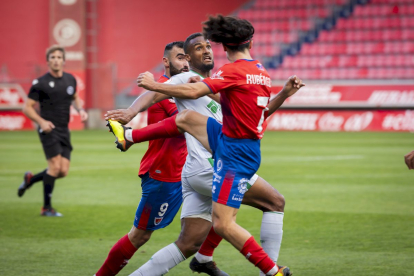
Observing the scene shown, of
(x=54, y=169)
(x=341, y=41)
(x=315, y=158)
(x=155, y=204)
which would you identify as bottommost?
(x=315, y=158)

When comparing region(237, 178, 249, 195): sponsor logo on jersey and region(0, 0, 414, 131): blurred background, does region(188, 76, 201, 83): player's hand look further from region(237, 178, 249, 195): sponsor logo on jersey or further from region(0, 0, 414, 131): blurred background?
region(0, 0, 414, 131): blurred background

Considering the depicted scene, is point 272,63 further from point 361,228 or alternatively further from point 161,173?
point 161,173

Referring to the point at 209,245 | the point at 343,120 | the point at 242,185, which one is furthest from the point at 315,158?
the point at 242,185

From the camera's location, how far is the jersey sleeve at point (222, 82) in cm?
441

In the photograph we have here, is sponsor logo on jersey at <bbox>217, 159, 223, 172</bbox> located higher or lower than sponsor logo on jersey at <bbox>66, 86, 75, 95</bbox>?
higher

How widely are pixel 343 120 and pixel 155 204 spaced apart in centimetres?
2238

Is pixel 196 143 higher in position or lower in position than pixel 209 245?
higher

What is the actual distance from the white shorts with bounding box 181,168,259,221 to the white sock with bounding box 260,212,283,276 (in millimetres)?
454

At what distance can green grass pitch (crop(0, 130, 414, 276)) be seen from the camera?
6207 millimetres

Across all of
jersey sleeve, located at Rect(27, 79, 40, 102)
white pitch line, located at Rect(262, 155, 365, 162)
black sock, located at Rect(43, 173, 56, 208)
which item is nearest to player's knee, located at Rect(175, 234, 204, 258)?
black sock, located at Rect(43, 173, 56, 208)

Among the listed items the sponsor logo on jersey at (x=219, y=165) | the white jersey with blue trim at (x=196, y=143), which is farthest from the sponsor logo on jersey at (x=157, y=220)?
the sponsor logo on jersey at (x=219, y=165)

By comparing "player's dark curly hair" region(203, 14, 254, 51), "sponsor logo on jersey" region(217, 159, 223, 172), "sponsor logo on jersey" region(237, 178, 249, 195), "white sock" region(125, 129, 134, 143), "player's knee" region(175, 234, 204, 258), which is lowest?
"player's knee" region(175, 234, 204, 258)

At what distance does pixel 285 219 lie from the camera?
28.4 feet

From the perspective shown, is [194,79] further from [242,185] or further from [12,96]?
[12,96]
